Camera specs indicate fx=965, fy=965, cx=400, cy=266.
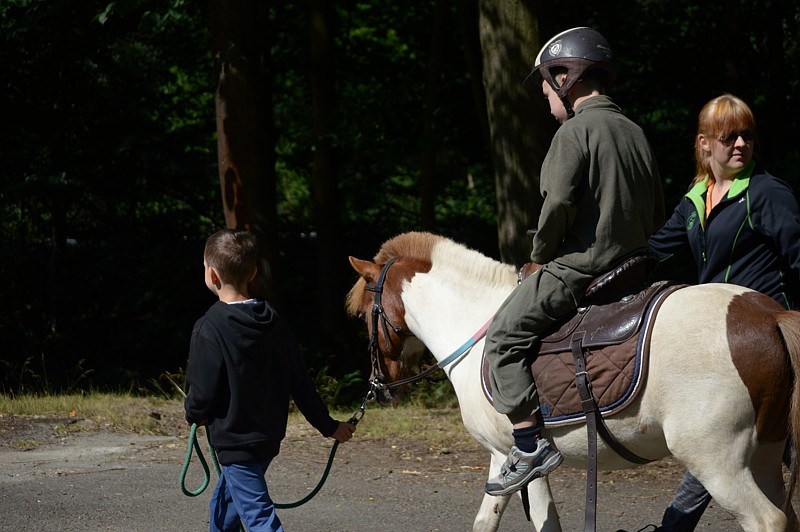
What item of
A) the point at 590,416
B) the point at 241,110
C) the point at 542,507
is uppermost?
the point at 241,110

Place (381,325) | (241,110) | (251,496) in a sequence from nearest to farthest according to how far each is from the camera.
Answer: (251,496)
(381,325)
(241,110)

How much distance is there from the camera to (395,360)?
17.0 feet

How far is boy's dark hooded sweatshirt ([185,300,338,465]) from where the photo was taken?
4.00m

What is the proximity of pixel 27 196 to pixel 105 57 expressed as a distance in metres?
2.55

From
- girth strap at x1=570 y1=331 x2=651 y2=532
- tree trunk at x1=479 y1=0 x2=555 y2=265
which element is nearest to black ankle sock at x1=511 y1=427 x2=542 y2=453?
girth strap at x1=570 y1=331 x2=651 y2=532

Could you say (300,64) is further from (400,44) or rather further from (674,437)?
(674,437)

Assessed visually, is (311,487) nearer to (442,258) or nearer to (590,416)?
(442,258)

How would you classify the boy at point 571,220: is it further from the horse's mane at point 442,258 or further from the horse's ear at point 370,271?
the horse's ear at point 370,271

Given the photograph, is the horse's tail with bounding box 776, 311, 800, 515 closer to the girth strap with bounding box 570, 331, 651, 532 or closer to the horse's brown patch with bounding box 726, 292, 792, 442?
the horse's brown patch with bounding box 726, 292, 792, 442

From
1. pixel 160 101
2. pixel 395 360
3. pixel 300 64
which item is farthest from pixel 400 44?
pixel 395 360

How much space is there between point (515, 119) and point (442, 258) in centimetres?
384

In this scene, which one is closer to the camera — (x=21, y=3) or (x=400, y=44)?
(x=21, y=3)

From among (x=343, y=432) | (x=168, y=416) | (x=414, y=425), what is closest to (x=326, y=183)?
(x=168, y=416)

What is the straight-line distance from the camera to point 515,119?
8.49 m
